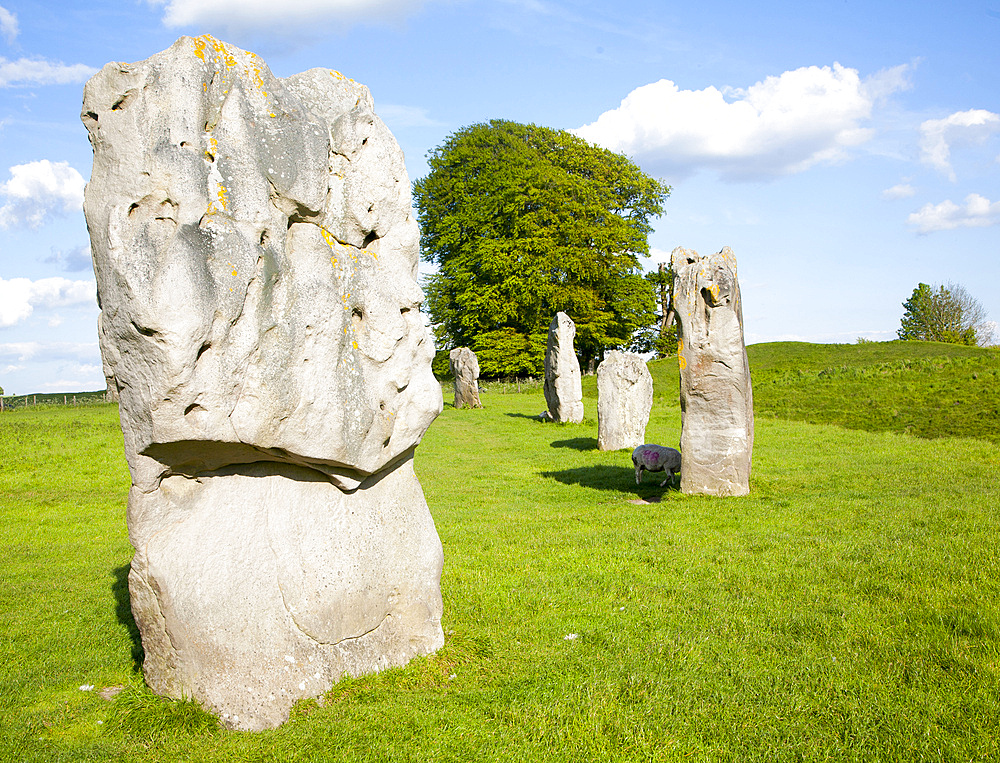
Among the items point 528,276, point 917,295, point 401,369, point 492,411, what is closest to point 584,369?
point 528,276

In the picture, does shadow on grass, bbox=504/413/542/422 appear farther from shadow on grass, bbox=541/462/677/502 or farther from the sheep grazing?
the sheep grazing

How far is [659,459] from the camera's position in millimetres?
13828

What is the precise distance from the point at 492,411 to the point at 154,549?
2468cm

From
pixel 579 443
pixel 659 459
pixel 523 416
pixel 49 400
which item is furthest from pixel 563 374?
pixel 49 400

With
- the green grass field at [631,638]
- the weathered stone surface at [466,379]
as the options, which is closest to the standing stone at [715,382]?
the green grass field at [631,638]

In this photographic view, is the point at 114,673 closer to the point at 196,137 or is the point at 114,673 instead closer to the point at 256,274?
the point at 256,274

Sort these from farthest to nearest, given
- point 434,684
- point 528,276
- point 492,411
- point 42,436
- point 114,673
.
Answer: point 528,276 < point 492,411 < point 42,436 < point 114,673 < point 434,684

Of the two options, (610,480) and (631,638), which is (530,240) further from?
(631,638)

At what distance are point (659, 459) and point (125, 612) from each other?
9264 mm

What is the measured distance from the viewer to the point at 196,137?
5.08 meters

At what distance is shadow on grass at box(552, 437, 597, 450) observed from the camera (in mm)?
20531

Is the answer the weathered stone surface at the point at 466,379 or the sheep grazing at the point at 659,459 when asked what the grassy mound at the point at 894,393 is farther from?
the sheep grazing at the point at 659,459

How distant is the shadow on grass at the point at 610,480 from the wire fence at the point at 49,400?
23651 millimetres

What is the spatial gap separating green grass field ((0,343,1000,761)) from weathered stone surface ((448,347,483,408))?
17478 mm
